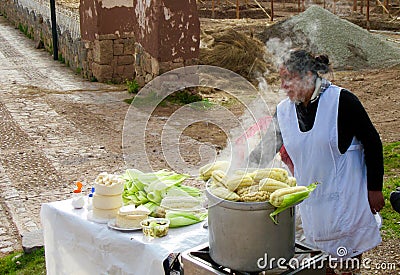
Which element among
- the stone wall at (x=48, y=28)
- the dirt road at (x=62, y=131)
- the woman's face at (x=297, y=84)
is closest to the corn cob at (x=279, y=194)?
the woman's face at (x=297, y=84)

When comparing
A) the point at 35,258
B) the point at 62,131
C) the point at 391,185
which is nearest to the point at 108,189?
the point at 35,258

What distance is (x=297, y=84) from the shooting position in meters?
3.52

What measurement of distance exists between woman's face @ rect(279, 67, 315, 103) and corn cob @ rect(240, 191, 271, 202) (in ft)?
2.76

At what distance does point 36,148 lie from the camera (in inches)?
343

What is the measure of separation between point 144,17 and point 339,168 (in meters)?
8.54

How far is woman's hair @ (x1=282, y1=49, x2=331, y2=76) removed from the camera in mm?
3469

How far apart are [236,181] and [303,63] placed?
919 millimetres

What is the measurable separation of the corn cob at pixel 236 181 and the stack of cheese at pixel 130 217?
32.6 inches

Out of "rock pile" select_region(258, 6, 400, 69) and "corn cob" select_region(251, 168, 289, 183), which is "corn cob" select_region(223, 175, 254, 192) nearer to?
"corn cob" select_region(251, 168, 289, 183)

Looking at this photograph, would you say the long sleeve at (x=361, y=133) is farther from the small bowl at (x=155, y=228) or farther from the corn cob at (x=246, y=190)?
the small bowl at (x=155, y=228)

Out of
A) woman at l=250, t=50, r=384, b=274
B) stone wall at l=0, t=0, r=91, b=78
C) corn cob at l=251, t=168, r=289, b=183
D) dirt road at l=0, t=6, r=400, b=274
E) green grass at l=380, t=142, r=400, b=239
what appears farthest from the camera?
stone wall at l=0, t=0, r=91, b=78

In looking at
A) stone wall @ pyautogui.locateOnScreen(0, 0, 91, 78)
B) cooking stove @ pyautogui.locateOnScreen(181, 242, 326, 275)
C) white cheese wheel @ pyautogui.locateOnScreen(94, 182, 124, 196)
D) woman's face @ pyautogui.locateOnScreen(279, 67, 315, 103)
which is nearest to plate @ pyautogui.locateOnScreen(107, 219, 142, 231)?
white cheese wheel @ pyautogui.locateOnScreen(94, 182, 124, 196)

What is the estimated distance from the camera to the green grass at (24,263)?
5.05 metres

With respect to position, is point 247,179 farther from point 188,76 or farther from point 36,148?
point 188,76
